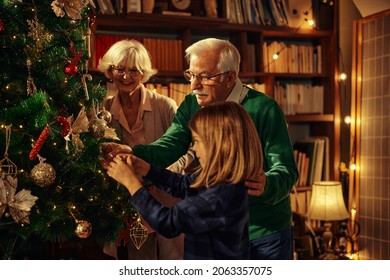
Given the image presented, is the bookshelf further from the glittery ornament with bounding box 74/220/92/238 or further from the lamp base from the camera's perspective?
the glittery ornament with bounding box 74/220/92/238

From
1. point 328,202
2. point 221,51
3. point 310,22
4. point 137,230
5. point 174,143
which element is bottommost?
point 328,202

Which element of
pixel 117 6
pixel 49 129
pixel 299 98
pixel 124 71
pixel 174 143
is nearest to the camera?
pixel 49 129

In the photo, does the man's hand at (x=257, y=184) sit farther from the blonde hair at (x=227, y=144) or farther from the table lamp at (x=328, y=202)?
the table lamp at (x=328, y=202)

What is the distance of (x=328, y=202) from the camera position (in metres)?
2.78

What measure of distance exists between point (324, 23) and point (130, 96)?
1643 mm

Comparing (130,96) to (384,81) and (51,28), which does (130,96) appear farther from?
(384,81)

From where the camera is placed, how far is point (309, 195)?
9.91 feet

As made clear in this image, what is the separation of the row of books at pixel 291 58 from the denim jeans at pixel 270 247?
155 cm

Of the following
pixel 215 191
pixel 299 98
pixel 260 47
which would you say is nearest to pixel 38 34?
pixel 215 191

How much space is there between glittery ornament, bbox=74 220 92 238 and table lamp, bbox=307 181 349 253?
64.8 inches

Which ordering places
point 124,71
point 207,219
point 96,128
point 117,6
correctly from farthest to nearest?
point 117,6
point 124,71
point 96,128
point 207,219

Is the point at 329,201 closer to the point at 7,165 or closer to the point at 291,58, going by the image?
the point at 291,58

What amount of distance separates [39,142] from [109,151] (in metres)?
0.18

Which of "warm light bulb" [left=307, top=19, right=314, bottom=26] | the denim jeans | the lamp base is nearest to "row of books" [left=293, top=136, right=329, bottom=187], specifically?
the lamp base
